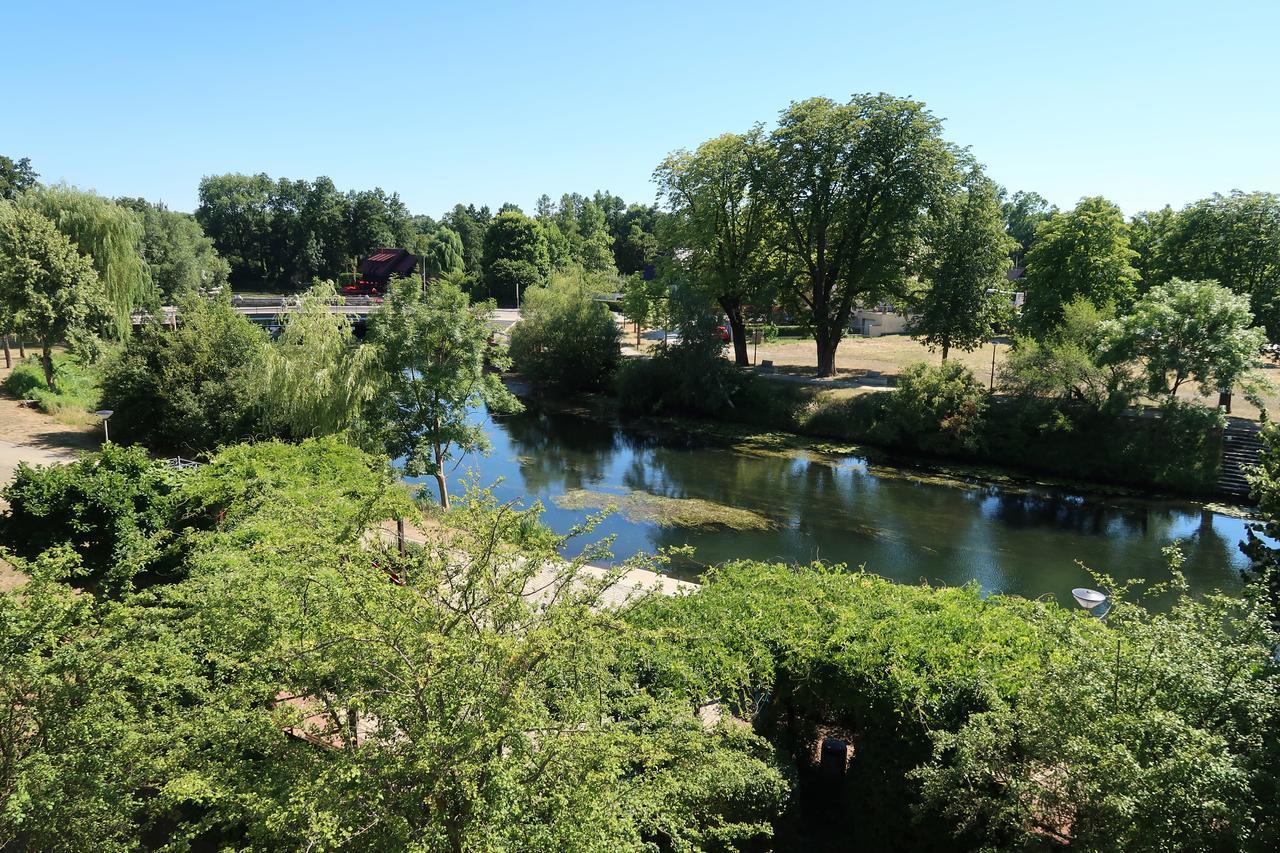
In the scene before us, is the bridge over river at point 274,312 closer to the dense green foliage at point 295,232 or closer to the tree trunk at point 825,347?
the tree trunk at point 825,347

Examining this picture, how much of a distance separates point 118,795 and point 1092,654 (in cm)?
904

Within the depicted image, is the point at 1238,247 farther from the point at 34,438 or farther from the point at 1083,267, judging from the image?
the point at 34,438

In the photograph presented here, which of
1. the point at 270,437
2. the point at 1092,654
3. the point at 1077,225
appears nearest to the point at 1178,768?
the point at 1092,654

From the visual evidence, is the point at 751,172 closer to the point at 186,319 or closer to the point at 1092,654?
the point at 186,319

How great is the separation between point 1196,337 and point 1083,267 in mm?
13185

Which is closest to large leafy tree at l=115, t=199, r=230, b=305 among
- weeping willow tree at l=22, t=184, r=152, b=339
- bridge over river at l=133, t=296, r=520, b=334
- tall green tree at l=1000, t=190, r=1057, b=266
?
bridge over river at l=133, t=296, r=520, b=334

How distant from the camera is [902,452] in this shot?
105 ft

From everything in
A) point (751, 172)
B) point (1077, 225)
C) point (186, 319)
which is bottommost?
point (186, 319)

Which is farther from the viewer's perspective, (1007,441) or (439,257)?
(439,257)

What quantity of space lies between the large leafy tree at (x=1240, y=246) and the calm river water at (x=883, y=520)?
39.7 ft

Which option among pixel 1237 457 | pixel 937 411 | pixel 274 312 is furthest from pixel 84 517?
pixel 274 312

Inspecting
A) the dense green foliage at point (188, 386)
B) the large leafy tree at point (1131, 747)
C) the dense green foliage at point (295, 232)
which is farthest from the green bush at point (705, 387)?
the dense green foliage at point (295, 232)

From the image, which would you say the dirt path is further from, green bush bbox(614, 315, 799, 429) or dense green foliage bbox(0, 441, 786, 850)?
green bush bbox(614, 315, 799, 429)

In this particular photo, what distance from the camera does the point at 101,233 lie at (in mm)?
33688
